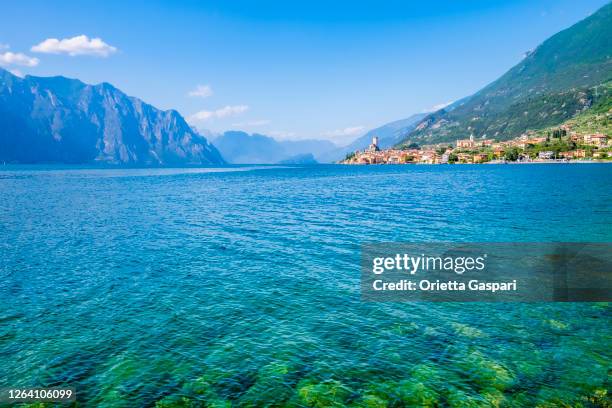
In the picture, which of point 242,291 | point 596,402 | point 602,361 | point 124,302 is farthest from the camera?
point 242,291

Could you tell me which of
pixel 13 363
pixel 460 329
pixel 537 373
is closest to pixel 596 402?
pixel 537 373

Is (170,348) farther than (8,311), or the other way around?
(8,311)

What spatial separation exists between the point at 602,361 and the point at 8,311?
33.2m

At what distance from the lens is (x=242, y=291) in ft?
84.6

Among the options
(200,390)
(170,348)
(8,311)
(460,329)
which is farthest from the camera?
(8,311)

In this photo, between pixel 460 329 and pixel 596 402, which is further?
pixel 460 329

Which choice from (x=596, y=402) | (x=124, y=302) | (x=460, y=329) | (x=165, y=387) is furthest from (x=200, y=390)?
(x=596, y=402)

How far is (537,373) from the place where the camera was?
1566 centimetres

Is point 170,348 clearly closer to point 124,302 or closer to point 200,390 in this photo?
point 200,390

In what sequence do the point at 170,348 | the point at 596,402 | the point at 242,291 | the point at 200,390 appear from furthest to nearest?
the point at 242,291
the point at 170,348
the point at 200,390
the point at 596,402

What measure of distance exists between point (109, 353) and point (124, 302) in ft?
22.6

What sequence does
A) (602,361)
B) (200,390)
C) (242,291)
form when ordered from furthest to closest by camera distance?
(242,291)
(602,361)
(200,390)

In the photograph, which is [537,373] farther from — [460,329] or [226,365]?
[226,365]

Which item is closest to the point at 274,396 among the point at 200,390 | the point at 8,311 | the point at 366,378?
the point at 200,390
